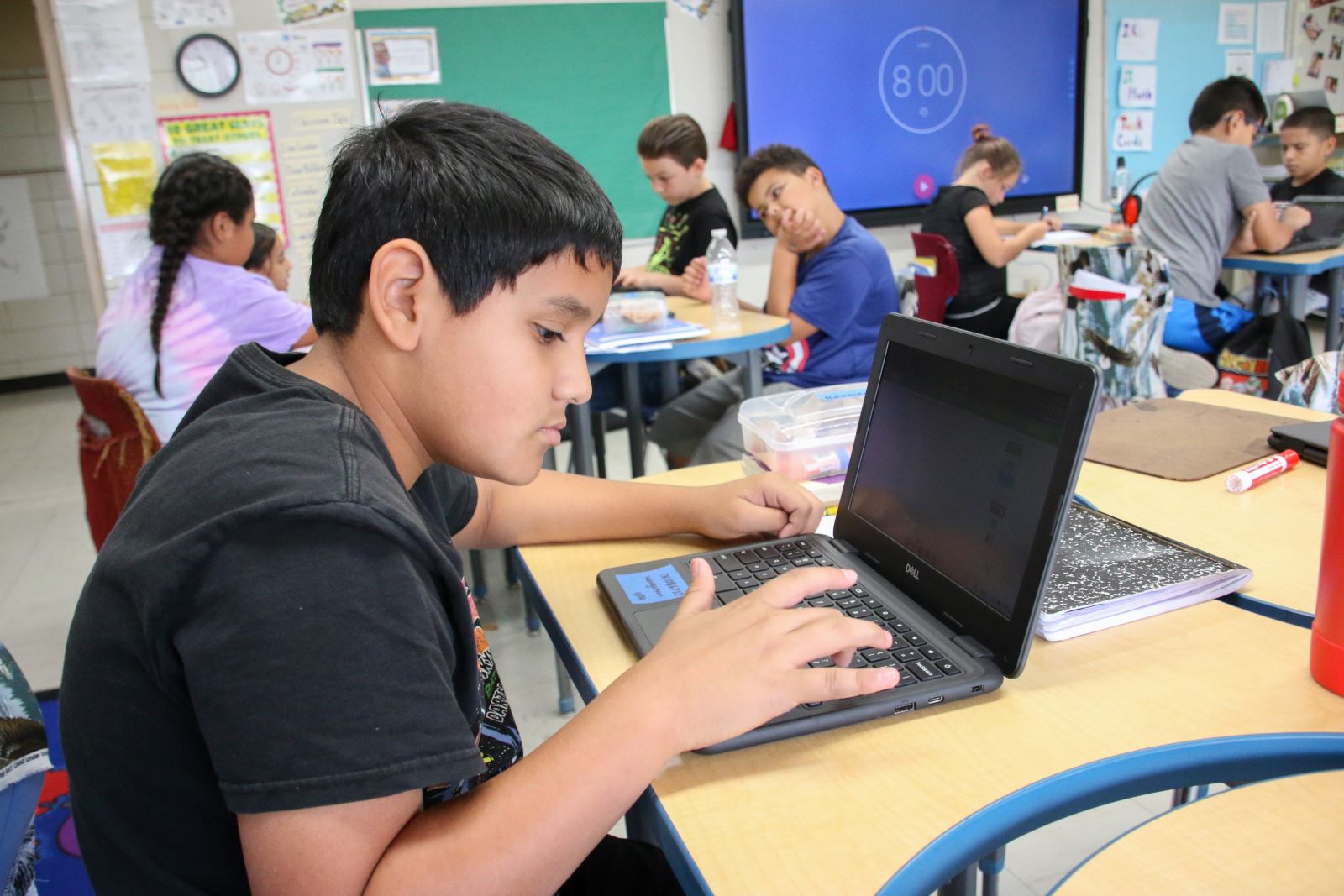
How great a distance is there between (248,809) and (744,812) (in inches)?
11.4

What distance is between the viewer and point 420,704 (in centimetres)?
54

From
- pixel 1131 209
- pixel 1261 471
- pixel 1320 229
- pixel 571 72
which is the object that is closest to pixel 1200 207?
pixel 1320 229

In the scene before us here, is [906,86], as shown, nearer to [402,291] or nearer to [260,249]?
[260,249]

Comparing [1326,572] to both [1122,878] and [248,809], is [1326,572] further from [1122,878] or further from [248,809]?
[248,809]

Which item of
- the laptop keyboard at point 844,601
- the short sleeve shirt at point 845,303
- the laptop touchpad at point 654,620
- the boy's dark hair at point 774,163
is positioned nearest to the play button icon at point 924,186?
the boy's dark hair at point 774,163

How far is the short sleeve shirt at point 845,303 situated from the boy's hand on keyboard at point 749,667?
1.96 m

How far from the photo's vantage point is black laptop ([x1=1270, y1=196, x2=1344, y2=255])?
355 centimetres

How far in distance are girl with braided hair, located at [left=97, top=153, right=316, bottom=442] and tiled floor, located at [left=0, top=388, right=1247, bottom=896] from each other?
713mm

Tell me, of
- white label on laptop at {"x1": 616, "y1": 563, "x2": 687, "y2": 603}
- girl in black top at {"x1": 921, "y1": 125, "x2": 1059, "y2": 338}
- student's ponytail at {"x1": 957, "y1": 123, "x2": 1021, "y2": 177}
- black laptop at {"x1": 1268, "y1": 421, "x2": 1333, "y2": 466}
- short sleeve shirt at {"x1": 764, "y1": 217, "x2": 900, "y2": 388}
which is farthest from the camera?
student's ponytail at {"x1": 957, "y1": 123, "x2": 1021, "y2": 177}

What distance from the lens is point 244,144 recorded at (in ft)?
12.3

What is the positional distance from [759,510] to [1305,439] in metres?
0.71

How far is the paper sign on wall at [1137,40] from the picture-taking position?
5.21 m

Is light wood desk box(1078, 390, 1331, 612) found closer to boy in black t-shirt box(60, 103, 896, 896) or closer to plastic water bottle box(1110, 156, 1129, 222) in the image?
boy in black t-shirt box(60, 103, 896, 896)

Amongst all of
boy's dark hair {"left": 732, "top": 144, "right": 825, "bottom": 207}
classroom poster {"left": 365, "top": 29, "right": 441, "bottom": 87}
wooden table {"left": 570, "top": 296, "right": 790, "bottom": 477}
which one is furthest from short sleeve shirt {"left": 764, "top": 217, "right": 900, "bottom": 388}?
classroom poster {"left": 365, "top": 29, "right": 441, "bottom": 87}
